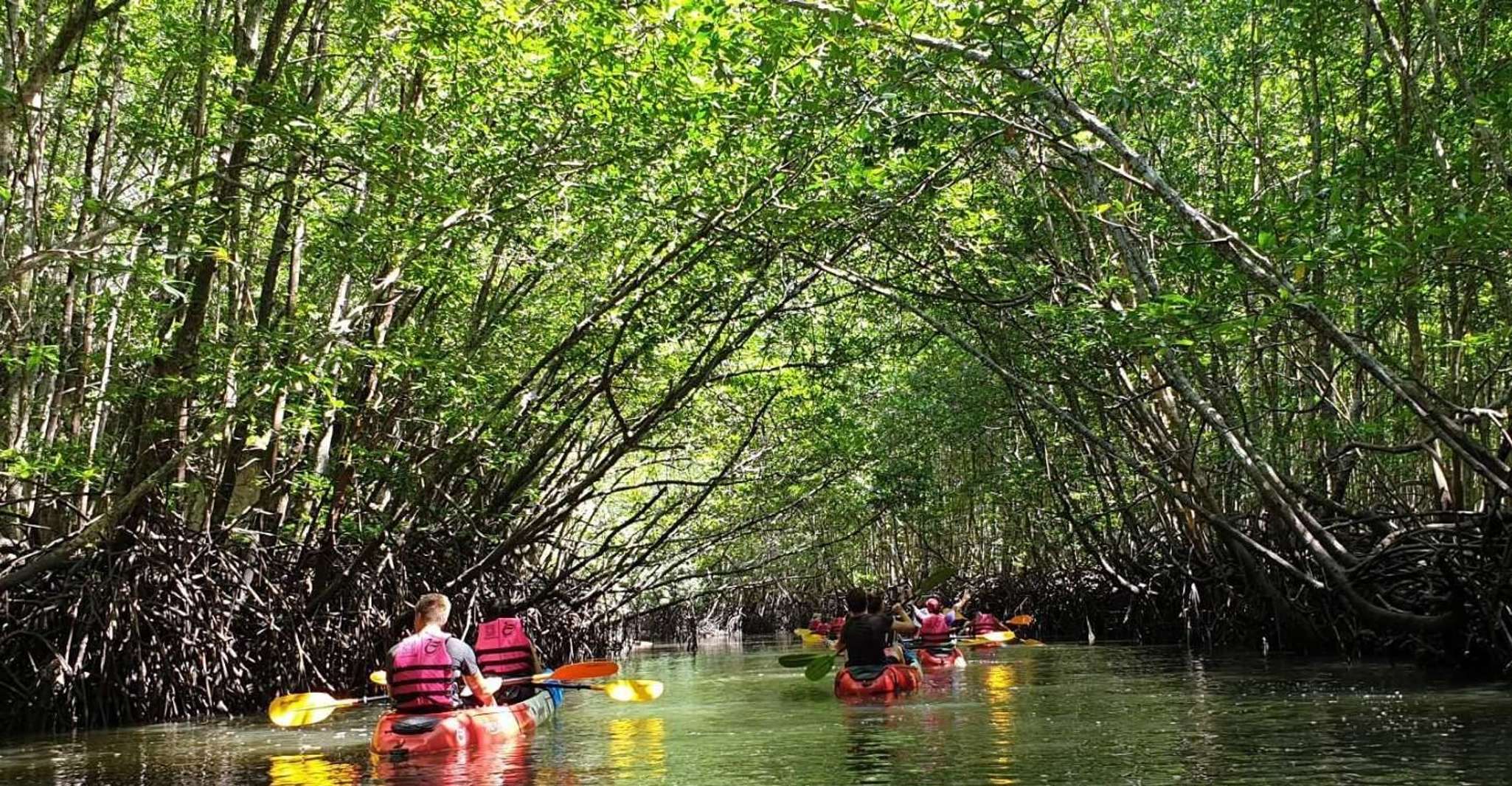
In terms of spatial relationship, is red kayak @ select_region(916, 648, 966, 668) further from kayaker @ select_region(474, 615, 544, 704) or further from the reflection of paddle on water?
kayaker @ select_region(474, 615, 544, 704)

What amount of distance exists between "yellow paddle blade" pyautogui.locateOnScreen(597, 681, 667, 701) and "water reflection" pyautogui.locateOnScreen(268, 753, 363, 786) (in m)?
2.37

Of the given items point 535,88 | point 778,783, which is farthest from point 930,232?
point 778,783

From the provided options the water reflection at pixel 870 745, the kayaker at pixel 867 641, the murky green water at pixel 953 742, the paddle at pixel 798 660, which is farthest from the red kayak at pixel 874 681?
the water reflection at pixel 870 745

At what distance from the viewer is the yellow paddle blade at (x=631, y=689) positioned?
392 inches

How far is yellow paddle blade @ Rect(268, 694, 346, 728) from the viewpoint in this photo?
867 centimetres

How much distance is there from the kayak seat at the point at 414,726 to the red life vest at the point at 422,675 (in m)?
0.18

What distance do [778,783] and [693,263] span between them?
21.4 ft

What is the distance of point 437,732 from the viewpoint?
7.80 meters

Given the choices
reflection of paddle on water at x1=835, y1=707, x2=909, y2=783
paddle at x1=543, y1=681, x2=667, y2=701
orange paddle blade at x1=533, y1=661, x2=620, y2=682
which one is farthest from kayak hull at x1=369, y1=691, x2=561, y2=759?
reflection of paddle on water at x1=835, y1=707, x2=909, y2=783

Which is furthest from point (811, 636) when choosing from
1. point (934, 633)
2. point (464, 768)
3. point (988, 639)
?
point (464, 768)

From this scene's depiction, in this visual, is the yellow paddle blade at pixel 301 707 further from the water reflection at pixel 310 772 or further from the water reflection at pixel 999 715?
the water reflection at pixel 999 715

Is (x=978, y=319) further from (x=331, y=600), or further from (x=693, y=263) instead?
(x=331, y=600)

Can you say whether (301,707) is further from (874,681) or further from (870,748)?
(874,681)

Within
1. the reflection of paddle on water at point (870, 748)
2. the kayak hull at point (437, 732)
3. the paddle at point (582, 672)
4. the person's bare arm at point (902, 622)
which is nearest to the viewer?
the reflection of paddle on water at point (870, 748)
